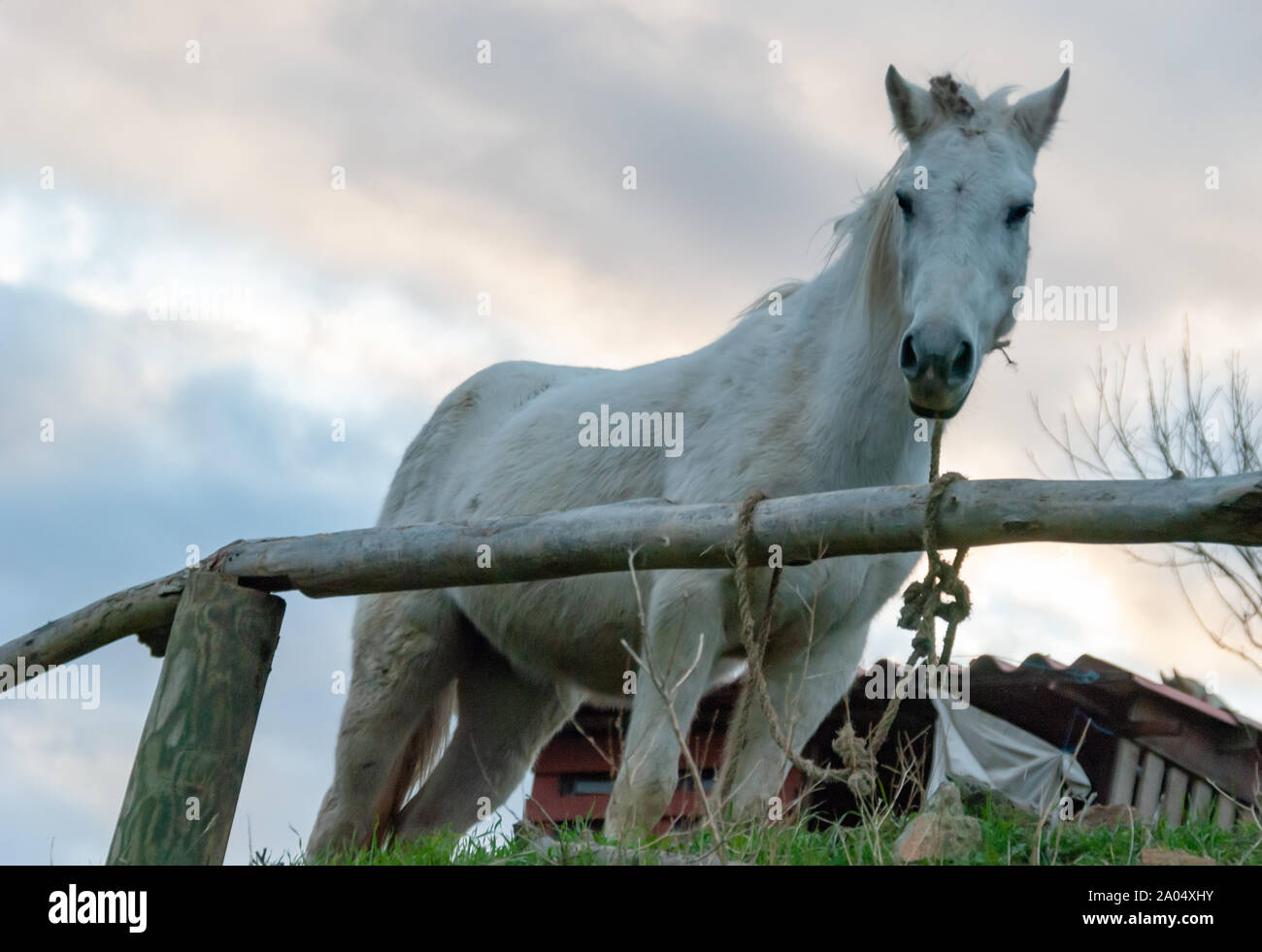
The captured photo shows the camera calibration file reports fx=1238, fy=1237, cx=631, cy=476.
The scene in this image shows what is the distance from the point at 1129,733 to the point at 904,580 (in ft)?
18.5

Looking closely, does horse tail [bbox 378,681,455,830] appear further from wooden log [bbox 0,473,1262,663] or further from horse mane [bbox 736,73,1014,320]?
horse mane [bbox 736,73,1014,320]

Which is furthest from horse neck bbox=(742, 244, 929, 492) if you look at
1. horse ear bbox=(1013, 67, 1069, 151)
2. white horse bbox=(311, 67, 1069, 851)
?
horse ear bbox=(1013, 67, 1069, 151)

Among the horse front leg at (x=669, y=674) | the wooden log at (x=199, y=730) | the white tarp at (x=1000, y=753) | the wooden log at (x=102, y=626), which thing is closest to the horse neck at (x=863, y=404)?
the horse front leg at (x=669, y=674)

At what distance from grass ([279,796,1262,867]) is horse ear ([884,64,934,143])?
231cm

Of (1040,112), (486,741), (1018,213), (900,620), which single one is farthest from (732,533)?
(486,741)

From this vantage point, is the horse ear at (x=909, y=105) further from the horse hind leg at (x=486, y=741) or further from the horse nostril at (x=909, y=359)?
the horse hind leg at (x=486, y=741)

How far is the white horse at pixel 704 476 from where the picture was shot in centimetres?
388

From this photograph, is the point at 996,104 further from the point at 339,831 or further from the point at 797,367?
the point at 339,831

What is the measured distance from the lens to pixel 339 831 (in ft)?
17.2

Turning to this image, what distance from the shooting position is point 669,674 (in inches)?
156

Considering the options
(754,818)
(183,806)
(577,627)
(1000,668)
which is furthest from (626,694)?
(1000,668)

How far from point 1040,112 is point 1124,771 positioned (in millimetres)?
6446
